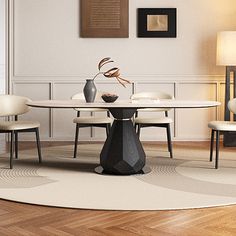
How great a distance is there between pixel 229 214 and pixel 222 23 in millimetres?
3841

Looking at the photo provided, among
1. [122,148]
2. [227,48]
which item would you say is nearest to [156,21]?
[227,48]

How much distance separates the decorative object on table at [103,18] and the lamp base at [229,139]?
1.77 meters

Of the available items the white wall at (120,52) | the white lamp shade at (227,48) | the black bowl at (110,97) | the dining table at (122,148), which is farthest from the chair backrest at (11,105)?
the white lamp shade at (227,48)

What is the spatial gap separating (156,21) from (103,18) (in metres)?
0.65

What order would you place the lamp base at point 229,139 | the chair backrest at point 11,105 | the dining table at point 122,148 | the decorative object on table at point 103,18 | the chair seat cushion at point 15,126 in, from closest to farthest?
the dining table at point 122,148 → the chair seat cushion at point 15,126 → the chair backrest at point 11,105 → the lamp base at point 229,139 → the decorative object on table at point 103,18

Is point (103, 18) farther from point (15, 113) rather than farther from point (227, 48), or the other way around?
point (15, 113)

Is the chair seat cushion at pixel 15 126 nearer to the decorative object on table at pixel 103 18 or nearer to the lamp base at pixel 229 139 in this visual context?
the decorative object on table at pixel 103 18

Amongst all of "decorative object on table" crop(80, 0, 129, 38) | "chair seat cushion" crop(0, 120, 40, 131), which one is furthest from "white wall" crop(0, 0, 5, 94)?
"chair seat cushion" crop(0, 120, 40, 131)

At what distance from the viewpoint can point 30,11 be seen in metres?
6.52

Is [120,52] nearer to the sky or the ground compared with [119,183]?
nearer to the sky

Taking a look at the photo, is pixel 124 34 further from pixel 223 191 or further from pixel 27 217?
pixel 27 217

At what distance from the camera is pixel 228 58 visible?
6.02 meters

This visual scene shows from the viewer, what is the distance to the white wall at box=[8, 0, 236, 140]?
6539 millimetres

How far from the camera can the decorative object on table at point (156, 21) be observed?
6.52m
